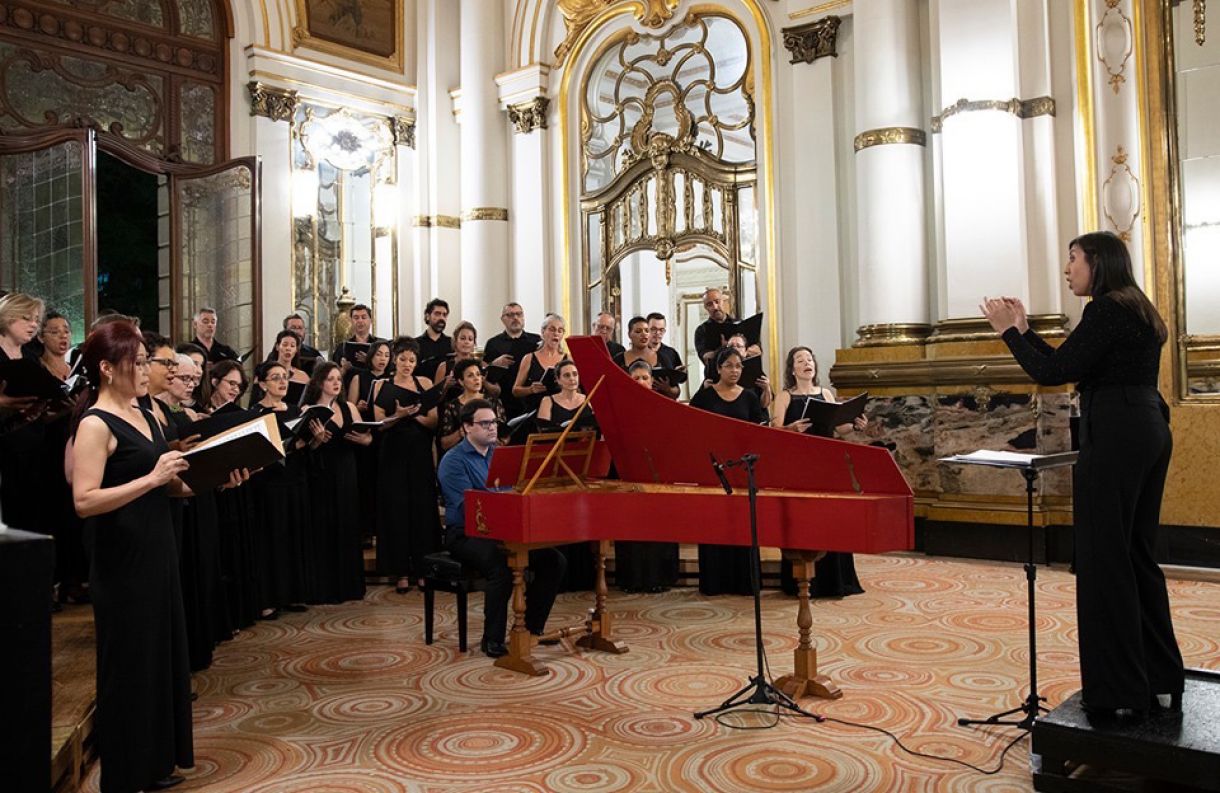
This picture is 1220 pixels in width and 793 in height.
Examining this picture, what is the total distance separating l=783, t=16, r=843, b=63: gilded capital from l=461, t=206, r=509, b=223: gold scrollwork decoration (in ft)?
11.9

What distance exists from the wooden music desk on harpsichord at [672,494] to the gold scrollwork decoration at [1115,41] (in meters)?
4.99

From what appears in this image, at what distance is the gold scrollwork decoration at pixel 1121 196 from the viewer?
7.22 metres

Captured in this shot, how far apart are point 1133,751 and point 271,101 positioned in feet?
32.2

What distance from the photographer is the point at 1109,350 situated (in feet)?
10.2

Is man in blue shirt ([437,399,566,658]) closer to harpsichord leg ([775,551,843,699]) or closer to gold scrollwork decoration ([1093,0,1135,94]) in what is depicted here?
harpsichord leg ([775,551,843,699])

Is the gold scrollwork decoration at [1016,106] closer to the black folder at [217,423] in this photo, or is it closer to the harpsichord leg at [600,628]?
the harpsichord leg at [600,628]

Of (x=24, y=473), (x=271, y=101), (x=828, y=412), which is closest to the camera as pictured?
(x=24, y=473)

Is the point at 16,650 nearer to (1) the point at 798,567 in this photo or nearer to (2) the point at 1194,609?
(1) the point at 798,567

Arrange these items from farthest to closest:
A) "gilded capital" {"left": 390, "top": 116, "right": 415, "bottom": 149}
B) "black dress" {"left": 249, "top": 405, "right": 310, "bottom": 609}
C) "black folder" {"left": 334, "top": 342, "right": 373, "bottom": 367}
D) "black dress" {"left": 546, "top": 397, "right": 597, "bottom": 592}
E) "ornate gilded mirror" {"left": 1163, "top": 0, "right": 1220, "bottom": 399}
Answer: "gilded capital" {"left": 390, "top": 116, "right": 415, "bottom": 149} → "black folder" {"left": 334, "top": 342, "right": 373, "bottom": 367} → "ornate gilded mirror" {"left": 1163, "top": 0, "right": 1220, "bottom": 399} → "black dress" {"left": 546, "top": 397, "right": 597, "bottom": 592} → "black dress" {"left": 249, "top": 405, "right": 310, "bottom": 609}

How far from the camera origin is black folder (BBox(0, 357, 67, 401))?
4500 mm

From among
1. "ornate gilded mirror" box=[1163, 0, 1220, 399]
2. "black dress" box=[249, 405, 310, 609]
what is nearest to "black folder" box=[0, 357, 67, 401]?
"black dress" box=[249, 405, 310, 609]

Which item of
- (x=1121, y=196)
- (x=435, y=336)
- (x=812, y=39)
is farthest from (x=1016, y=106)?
(x=435, y=336)

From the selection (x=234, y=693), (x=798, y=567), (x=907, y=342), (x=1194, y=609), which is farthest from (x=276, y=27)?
(x=1194, y=609)

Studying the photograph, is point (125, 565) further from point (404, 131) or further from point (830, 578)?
point (404, 131)
